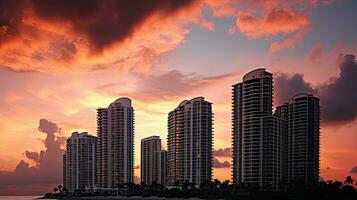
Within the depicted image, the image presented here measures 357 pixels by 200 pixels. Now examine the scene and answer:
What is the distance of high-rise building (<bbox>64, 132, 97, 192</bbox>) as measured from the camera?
139m

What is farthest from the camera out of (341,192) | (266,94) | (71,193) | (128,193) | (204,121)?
(71,193)

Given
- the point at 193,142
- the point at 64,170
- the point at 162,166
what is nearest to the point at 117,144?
the point at 162,166

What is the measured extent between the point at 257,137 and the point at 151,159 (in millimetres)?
45898

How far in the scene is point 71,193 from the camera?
456ft

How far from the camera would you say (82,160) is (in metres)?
139

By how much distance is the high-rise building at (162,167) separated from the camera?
125500 mm

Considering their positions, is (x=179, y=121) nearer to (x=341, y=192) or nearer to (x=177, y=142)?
(x=177, y=142)

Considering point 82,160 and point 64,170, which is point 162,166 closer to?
point 82,160

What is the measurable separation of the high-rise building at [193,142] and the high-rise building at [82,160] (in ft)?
123

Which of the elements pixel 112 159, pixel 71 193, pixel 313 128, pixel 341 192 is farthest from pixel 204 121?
pixel 71 193

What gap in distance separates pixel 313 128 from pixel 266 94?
13.8 m

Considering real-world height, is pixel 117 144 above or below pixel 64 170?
above

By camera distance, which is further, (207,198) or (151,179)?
(151,179)

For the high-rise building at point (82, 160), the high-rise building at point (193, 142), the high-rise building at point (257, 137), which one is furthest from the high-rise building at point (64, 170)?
the high-rise building at point (257, 137)
